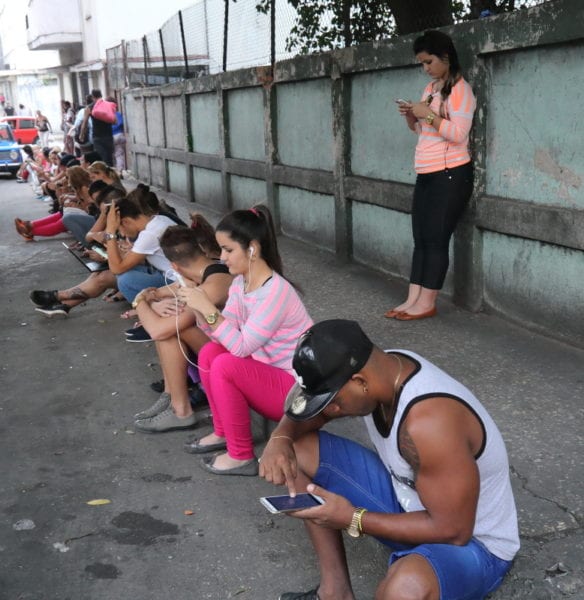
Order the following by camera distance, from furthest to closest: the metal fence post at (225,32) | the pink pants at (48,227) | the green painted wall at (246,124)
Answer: the metal fence post at (225,32), the pink pants at (48,227), the green painted wall at (246,124)

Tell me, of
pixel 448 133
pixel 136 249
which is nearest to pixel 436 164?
pixel 448 133

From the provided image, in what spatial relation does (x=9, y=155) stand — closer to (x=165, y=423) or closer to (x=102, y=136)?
(x=102, y=136)

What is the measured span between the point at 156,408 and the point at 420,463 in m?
2.80

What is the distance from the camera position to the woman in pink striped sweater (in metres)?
3.87

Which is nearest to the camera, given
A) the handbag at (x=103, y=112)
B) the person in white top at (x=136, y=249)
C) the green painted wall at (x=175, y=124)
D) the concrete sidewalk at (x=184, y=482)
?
the concrete sidewalk at (x=184, y=482)

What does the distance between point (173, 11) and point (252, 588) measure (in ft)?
91.5

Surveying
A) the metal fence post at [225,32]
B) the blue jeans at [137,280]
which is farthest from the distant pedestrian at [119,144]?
the blue jeans at [137,280]

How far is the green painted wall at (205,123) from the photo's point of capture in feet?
39.0

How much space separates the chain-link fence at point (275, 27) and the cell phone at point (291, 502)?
440cm

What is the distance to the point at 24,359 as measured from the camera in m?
6.27

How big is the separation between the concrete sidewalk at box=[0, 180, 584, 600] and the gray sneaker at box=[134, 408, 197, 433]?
0.05 m

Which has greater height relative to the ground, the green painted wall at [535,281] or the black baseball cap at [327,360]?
the black baseball cap at [327,360]

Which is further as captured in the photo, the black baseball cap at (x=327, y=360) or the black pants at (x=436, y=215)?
the black pants at (x=436, y=215)

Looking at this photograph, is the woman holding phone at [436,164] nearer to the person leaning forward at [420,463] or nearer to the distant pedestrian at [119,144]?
the person leaning forward at [420,463]
